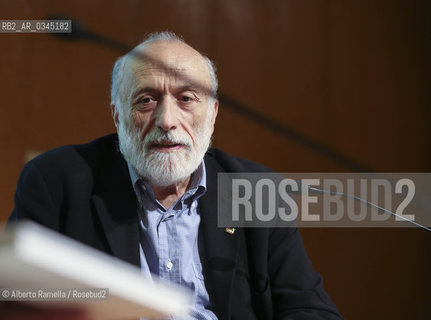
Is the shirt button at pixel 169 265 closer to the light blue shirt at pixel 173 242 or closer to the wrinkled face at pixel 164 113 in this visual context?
the light blue shirt at pixel 173 242

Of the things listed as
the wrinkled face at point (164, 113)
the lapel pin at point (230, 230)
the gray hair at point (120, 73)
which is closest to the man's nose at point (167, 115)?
the wrinkled face at point (164, 113)

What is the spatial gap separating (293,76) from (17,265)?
1.39m

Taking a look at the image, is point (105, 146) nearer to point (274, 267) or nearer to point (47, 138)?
point (47, 138)

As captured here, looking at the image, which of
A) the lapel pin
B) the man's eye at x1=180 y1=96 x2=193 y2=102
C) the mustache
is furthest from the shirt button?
the man's eye at x1=180 y1=96 x2=193 y2=102

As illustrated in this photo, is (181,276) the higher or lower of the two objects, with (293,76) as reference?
lower

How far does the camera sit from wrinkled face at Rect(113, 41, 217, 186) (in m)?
1.34

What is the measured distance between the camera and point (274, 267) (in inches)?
51.5

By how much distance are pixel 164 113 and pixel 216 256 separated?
A: 0.39 meters

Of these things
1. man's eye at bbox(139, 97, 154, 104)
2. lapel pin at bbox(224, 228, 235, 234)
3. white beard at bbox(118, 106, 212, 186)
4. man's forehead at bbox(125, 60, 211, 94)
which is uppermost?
man's forehead at bbox(125, 60, 211, 94)

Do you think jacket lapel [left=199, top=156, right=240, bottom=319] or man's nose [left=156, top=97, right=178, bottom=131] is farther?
man's nose [left=156, top=97, right=178, bottom=131]

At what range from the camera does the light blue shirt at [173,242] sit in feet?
4.04

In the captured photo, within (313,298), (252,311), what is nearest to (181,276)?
(252,311)

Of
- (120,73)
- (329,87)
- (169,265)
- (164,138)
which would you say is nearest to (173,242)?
(169,265)

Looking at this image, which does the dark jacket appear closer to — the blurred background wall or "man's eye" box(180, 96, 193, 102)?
"man's eye" box(180, 96, 193, 102)
